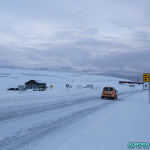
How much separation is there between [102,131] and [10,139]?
3139 mm

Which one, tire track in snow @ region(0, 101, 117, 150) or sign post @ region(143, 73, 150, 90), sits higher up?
sign post @ region(143, 73, 150, 90)

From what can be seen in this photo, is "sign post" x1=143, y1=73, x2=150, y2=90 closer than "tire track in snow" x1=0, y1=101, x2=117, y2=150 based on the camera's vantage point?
No

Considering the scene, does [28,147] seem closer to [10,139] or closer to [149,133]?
[10,139]

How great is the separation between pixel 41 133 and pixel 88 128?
1.87 metres

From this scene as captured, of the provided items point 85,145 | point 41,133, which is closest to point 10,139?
point 41,133

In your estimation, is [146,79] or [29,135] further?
[146,79]

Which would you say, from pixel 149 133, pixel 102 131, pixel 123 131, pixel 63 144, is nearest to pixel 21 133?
pixel 63 144

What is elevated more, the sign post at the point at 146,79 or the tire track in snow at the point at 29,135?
the sign post at the point at 146,79

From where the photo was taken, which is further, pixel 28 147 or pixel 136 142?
pixel 136 142

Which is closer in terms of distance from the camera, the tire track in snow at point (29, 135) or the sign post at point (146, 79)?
the tire track in snow at point (29, 135)

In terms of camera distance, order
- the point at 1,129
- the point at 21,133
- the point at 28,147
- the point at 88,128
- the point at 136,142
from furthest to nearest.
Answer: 1. the point at 88,128
2. the point at 1,129
3. the point at 21,133
4. the point at 136,142
5. the point at 28,147

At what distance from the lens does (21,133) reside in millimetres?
5992

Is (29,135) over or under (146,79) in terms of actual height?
under

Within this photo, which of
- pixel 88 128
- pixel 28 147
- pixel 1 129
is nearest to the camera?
pixel 28 147
